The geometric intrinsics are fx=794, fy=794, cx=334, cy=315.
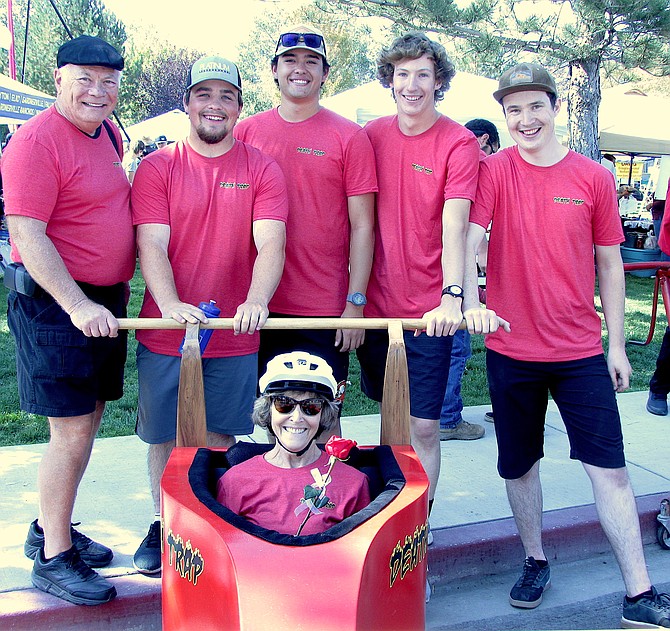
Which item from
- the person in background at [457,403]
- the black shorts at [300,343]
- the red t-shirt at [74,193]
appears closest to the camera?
the red t-shirt at [74,193]

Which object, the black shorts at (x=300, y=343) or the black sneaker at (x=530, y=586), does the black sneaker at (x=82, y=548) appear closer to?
the black shorts at (x=300, y=343)

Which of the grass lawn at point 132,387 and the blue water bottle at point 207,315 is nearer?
the blue water bottle at point 207,315

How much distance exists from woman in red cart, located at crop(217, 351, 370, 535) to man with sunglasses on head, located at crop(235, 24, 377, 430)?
884mm

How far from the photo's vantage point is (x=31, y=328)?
A: 3.04 metres

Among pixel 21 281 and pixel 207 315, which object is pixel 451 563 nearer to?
pixel 207 315

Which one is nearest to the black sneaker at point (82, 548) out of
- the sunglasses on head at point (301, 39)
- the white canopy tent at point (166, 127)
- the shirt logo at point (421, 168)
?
the shirt logo at point (421, 168)

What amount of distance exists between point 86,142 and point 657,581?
3.29 m

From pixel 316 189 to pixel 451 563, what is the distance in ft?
6.17

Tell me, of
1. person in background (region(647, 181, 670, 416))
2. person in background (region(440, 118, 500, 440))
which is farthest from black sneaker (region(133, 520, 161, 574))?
person in background (region(647, 181, 670, 416))

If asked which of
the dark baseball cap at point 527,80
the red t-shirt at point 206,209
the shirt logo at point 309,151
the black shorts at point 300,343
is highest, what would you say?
the dark baseball cap at point 527,80

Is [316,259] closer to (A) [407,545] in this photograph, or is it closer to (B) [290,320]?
(B) [290,320]

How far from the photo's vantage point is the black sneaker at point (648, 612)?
10.0ft

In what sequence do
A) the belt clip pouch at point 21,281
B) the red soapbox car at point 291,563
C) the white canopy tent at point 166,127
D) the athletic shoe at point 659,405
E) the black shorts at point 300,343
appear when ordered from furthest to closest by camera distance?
1. the white canopy tent at point 166,127
2. the athletic shoe at point 659,405
3. the black shorts at point 300,343
4. the belt clip pouch at point 21,281
5. the red soapbox car at point 291,563

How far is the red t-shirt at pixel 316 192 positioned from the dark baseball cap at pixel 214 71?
330 millimetres
